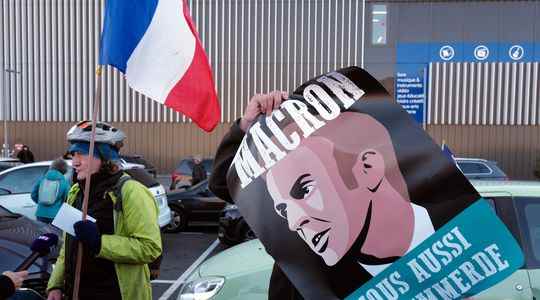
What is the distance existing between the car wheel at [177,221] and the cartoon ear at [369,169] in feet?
29.8

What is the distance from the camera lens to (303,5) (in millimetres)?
22250

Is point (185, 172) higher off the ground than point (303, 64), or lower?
lower

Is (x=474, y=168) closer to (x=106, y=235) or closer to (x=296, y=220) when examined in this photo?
(x=106, y=235)

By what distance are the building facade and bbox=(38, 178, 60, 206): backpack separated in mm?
15980

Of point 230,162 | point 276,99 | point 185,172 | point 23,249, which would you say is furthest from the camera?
point 185,172

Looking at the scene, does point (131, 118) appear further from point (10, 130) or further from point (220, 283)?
point (220, 283)

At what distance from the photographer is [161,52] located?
232 centimetres

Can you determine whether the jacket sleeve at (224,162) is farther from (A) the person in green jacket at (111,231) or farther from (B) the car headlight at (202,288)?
(B) the car headlight at (202,288)

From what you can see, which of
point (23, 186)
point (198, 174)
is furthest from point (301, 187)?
point (198, 174)

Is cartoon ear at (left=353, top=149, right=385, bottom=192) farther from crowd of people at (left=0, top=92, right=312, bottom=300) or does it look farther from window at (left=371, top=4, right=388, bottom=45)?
window at (left=371, top=4, right=388, bottom=45)

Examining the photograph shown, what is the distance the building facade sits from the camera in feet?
70.4

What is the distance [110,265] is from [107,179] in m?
0.43

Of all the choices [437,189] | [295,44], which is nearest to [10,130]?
[295,44]

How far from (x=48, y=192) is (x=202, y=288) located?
3.64 meters
